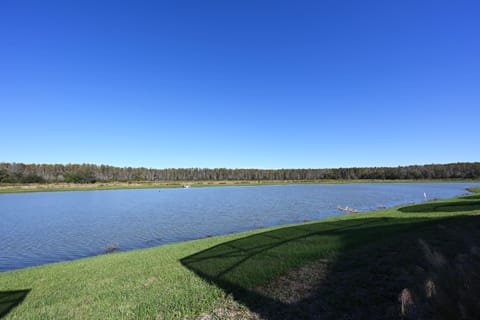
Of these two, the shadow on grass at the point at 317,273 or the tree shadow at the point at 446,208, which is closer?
the shadow on grass at the point at 317,273

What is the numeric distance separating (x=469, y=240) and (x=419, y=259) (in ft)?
3.03

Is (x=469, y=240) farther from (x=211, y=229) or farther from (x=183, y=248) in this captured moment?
(x=211, y=229)

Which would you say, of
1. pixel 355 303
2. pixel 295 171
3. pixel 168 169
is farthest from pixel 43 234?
pixel 295 171

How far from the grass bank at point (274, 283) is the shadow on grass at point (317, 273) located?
0.02 m

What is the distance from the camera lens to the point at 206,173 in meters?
148

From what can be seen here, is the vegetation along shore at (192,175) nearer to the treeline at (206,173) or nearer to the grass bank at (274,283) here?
the treeline at (206,173)

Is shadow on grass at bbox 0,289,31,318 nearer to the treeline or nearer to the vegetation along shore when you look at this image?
the vegetation along shore

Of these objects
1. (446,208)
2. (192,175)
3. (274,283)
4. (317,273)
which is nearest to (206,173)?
(192,175)

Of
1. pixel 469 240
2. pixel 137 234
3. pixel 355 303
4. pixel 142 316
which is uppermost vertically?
pixel 469 240

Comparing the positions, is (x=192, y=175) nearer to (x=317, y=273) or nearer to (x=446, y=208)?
(x=446, y=208)

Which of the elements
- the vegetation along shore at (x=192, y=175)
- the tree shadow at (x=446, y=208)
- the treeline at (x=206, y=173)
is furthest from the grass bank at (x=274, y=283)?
the treeline at (x=206, y=173)

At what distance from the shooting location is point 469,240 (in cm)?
491

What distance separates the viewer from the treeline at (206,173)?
313ft

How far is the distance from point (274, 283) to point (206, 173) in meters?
144
